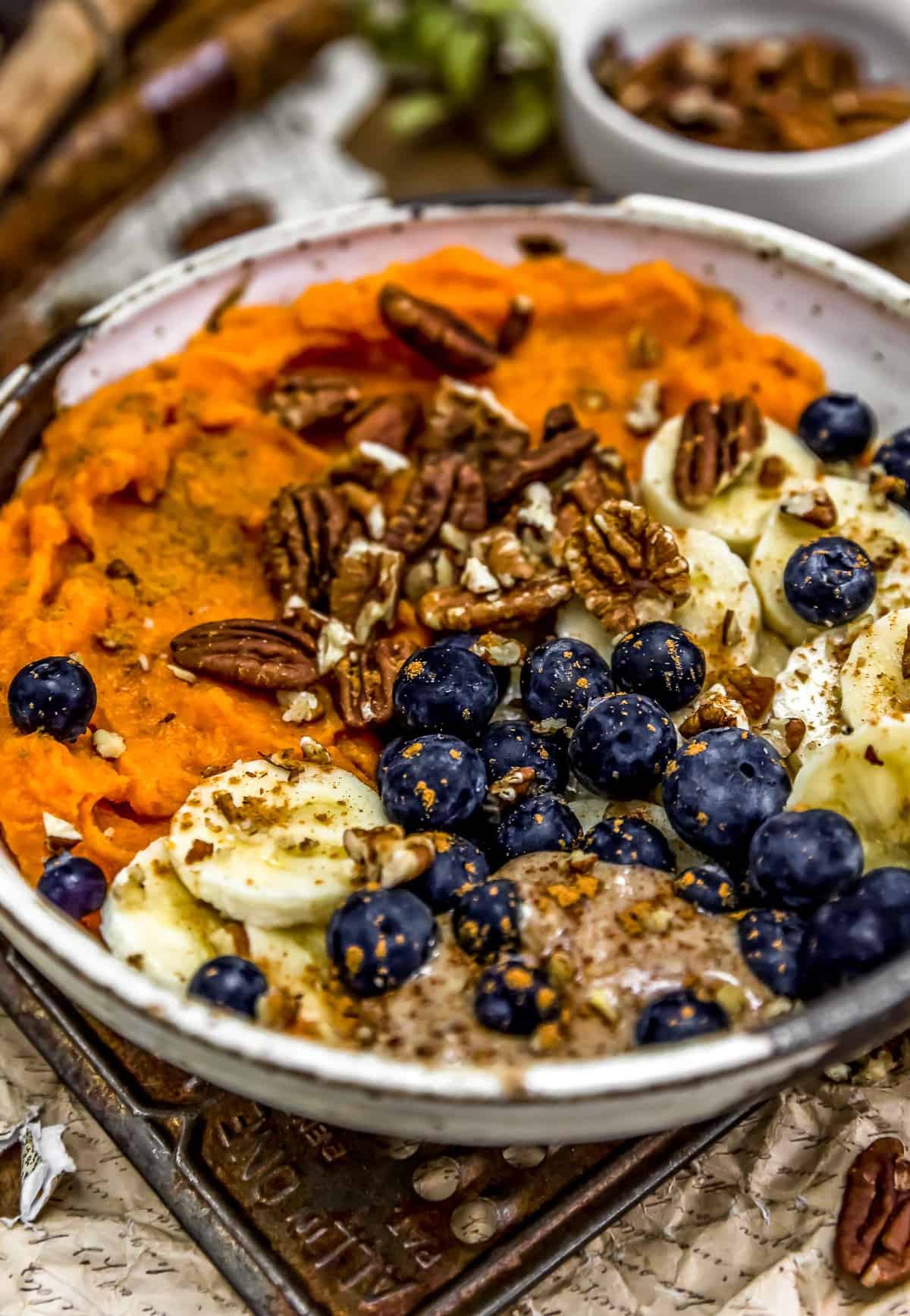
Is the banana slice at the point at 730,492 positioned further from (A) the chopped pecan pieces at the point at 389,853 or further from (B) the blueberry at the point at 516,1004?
(B) the blueberry at the point at 516,1004

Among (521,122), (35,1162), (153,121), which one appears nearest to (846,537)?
(35,1162)

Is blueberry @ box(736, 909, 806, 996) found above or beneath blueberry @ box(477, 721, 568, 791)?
beneath

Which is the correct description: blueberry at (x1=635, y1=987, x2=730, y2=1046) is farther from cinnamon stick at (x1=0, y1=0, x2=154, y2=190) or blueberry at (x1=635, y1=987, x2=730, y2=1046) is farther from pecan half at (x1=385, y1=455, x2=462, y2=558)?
cinnamon stick at (x1=0, y1=0, x2=154, y2=190)

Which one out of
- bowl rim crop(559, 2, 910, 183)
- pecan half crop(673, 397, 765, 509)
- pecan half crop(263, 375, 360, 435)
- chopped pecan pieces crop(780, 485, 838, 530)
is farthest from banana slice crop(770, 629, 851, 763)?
bowl rim crop(559, 2, 910, 183)

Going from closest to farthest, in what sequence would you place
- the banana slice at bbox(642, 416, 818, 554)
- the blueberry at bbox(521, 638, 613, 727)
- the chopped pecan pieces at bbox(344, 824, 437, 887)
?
the chopped pecan pieces at bbox(344, 824, 437, 887) < the blueberry at bbox(521, 638, 613, 727) < the banana slice at bbox(642, 416, 818, 554)

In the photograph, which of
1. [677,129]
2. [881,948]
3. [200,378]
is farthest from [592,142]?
[881,948]

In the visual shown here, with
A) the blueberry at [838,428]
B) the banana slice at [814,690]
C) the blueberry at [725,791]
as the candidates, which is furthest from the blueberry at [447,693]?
the blueberry at [838,428]

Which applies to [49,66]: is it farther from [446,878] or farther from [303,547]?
[446,878]
